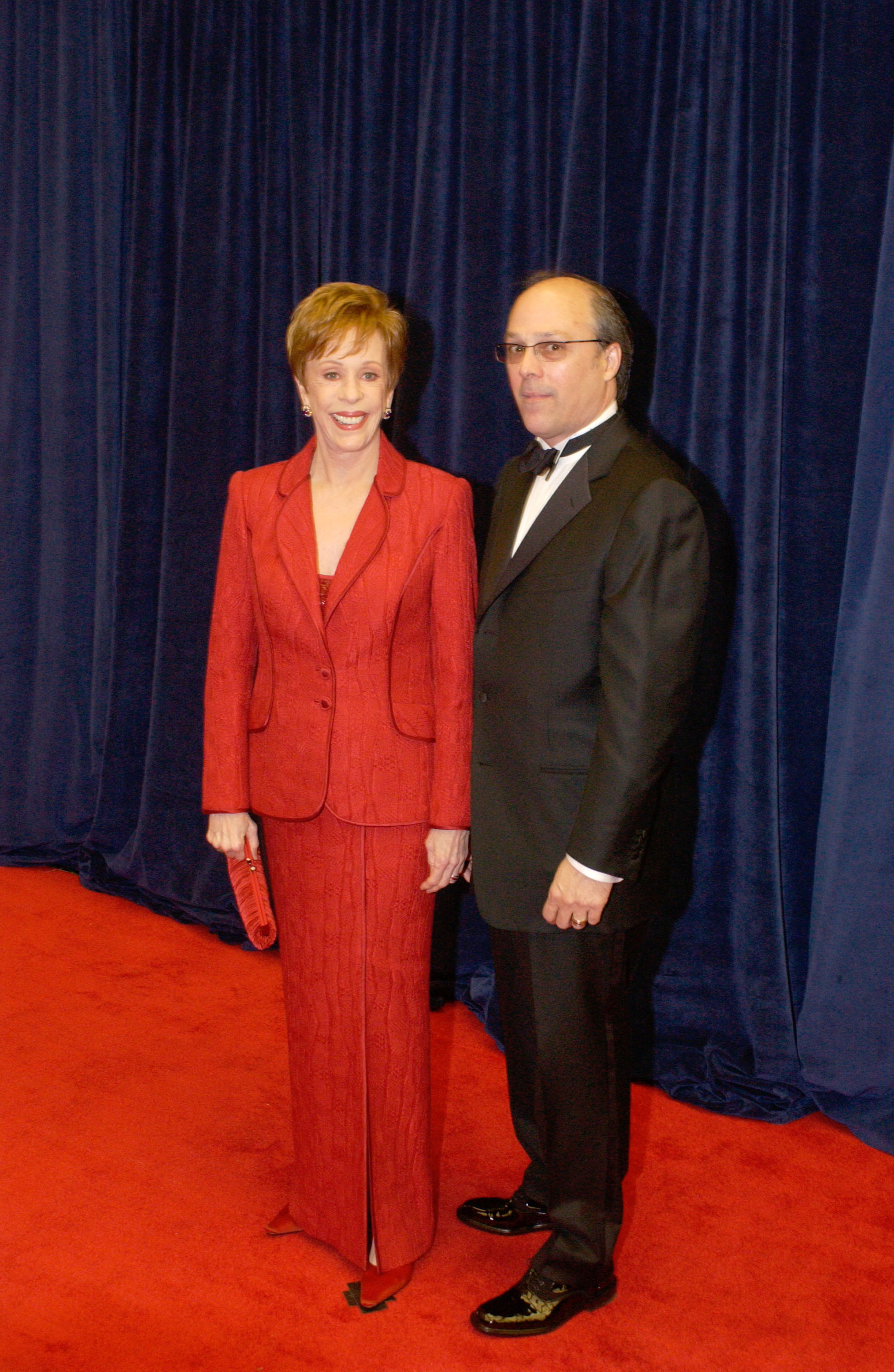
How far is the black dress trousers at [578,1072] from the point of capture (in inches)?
73.7

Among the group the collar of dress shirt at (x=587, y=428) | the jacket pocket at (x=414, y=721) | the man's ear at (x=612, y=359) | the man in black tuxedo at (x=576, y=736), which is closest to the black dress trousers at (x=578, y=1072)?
the man in black tuxedo at (x=576, y=736)

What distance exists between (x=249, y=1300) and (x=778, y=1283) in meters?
0.94

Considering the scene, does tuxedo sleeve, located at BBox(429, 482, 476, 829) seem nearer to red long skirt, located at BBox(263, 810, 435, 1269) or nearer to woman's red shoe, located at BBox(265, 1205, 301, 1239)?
red long skirt, located at BBox(263, 810, 435, 1269)

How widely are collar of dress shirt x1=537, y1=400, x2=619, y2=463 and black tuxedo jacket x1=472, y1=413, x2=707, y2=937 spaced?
3 centimetres

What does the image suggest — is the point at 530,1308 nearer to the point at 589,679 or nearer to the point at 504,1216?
the point at 504,1216

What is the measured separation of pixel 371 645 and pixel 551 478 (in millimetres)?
404

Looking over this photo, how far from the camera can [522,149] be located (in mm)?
3104

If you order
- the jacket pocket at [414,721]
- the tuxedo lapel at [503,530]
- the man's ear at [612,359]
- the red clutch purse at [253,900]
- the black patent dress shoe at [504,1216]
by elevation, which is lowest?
the black patent dress shoe at [504,1216]

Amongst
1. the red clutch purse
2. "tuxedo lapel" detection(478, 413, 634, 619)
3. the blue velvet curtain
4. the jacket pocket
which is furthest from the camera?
the blue velvet curtain

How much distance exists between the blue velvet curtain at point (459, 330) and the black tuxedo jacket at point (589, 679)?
100 cm

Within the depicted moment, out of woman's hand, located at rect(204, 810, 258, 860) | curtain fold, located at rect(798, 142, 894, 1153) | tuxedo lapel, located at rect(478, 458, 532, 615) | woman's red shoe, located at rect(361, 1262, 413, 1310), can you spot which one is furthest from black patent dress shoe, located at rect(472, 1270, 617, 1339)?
tuxedo lapel, located at rect(478, 458, 532, 615)

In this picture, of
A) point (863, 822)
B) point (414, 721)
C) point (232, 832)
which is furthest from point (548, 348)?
point (863, 822)

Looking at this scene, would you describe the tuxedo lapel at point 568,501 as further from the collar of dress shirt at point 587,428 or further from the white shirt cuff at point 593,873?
the white shirt cuff at point 593,873

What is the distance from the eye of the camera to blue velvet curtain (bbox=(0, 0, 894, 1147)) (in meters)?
2.69
